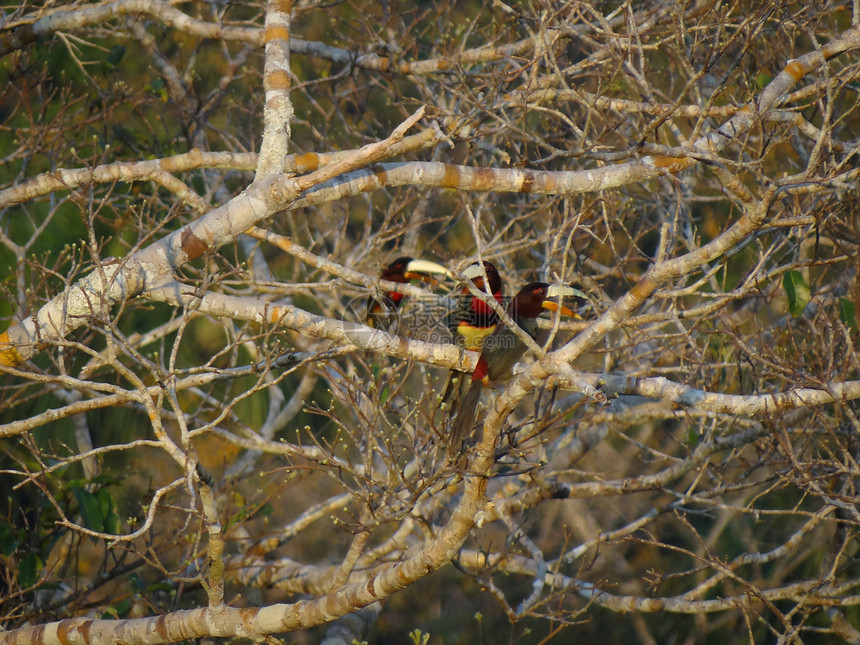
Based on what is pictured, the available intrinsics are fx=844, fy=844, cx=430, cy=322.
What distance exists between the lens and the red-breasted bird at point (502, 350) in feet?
11.5

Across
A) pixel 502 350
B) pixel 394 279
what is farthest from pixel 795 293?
pixel 394 279

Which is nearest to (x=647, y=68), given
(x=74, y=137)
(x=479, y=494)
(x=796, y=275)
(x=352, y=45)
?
(x=796, y=275)

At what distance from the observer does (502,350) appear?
3.64 meters

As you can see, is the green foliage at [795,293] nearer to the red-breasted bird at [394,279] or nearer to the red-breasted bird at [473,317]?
the red-breasted bird at [473,317]

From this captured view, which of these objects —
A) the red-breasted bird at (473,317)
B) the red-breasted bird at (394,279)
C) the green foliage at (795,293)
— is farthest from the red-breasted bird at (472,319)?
the green foliage at (795,293)

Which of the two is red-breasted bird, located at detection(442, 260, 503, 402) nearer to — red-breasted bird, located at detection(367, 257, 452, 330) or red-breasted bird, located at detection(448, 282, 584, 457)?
red-breasted bird, located at detection(448, 282, 584, 457)

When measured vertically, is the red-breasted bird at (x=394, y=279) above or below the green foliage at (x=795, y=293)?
below

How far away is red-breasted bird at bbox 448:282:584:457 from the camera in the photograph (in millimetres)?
3504

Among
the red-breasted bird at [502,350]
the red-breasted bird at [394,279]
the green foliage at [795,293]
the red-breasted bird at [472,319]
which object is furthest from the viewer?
the red-breasted bird at [394,279]

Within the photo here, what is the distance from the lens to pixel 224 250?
21.1 ft

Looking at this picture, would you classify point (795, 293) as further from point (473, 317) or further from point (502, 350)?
point (473, 317)

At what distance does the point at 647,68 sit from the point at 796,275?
5.59 feet

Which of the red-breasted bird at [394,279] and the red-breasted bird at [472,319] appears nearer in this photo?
the red-breasted bird at [472,319]

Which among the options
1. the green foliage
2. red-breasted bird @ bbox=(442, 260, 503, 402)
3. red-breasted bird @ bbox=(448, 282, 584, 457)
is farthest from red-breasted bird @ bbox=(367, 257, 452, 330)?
the green foliage
